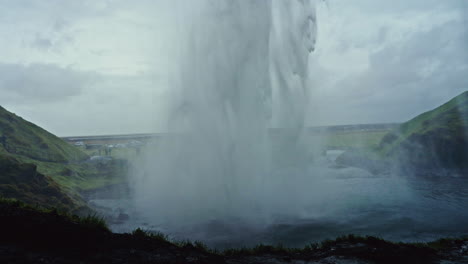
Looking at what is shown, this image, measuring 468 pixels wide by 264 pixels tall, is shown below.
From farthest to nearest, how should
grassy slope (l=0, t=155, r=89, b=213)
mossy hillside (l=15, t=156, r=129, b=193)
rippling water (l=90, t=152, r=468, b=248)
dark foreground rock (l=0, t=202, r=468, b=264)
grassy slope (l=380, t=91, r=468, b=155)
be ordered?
1. grassy slope (l=380, t=91, r=468, b=155)
2. mossy hillside (l=15, t=156, r=129, b=193)
3. grassy slope (l=0, t=155, r=89, b=213)
4. rippling water (l=90, t=152, r=468, b=248)
5. dark foreground rock (l=0, t=202, r=468, b=264)

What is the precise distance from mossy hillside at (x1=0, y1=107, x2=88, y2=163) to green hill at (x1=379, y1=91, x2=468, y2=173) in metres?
76.1

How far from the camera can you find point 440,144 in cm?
5709

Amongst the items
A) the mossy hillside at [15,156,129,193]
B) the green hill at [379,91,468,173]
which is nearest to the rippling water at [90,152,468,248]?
the green hill at [379,91,468,173]

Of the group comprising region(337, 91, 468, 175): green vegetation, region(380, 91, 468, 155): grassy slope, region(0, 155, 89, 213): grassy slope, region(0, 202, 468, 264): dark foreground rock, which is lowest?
region(0, 202, 468, 264): dark foreground rock

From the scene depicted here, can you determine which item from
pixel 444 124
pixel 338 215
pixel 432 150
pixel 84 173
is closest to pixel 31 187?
pixel 84 173

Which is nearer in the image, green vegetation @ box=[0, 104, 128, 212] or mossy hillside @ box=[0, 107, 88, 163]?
green vegetation @ box=[0, 104, 128, 212]

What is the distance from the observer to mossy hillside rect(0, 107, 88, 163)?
198 feet

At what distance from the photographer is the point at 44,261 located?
10438 mm

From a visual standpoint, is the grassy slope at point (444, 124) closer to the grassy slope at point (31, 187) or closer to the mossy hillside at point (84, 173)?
the mossy hillside at point (84, 173)

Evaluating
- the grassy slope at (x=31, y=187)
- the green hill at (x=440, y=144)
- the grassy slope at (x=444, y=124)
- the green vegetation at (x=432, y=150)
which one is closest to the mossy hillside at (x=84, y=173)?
the grassy slope at (x=31, y=187)

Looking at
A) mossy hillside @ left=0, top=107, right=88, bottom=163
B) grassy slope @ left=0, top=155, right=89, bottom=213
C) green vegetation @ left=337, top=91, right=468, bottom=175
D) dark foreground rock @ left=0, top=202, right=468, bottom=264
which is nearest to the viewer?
dark foreground rock @ left=0, top=202, right=468, bottom=264

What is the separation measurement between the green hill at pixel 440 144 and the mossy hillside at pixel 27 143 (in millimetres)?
76115

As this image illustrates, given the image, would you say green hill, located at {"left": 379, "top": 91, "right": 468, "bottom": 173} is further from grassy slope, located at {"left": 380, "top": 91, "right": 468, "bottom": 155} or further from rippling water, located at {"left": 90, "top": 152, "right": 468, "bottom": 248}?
rippling water, located at {"left": 90, "top": 152, "right": 468, "bottom": 248}

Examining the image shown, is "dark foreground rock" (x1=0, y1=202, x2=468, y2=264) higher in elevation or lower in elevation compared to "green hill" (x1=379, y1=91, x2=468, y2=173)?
lower
